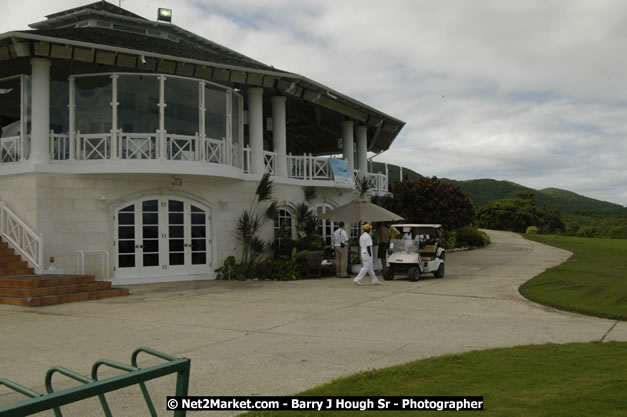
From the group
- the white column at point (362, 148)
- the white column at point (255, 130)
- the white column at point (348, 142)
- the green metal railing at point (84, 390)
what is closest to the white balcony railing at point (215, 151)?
the white column at point (255, 130)

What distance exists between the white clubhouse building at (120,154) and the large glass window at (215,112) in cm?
3

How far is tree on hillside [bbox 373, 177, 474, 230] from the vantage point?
997 inches

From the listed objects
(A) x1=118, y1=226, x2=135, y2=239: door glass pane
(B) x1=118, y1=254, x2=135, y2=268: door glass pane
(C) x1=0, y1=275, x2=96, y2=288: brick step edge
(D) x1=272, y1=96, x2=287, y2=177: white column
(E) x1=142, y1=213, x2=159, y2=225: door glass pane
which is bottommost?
(C) x1=0, y1=275, x2=96, y2=288: brick step edge

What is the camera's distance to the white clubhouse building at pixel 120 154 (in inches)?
607

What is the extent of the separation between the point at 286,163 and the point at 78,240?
25.5 ft

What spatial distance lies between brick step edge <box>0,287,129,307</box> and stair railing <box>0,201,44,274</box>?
248 centimetres

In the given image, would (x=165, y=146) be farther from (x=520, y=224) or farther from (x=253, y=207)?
(x=520, y=224)

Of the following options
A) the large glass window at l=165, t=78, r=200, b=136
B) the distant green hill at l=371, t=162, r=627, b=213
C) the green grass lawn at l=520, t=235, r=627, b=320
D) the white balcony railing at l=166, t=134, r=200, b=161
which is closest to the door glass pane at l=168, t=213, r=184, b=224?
the white balcony railing at l=166, t=134, r=200, b=161

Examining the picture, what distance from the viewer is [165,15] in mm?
23656

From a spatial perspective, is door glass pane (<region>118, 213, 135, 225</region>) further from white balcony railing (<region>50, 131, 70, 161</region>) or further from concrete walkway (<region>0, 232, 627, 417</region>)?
concrete walkway (<region>0, 232, 627, 417</region>)

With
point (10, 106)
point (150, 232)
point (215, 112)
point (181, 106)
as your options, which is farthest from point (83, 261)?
point (215, 112)

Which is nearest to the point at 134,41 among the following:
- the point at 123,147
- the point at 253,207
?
the point at 123,147

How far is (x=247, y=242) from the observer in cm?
1814

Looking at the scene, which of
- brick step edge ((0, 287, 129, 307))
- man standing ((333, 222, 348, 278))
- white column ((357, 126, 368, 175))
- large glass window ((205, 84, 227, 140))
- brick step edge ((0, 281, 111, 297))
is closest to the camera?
brick step edge ((0, 287, 129, 307))
